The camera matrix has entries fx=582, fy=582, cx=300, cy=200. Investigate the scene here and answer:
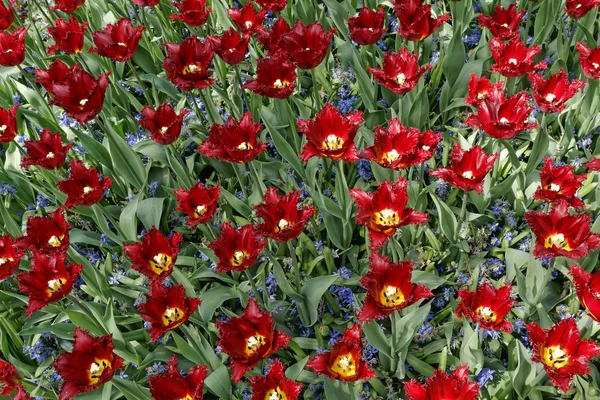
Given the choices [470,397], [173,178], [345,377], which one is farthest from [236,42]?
[470,397]

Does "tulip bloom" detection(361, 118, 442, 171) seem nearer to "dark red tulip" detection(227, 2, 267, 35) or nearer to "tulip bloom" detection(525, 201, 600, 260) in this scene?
"tulip bloom" detection(525, 201, 600, 260)

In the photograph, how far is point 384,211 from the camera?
2.39m

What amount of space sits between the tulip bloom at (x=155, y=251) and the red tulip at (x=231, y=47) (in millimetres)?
1116

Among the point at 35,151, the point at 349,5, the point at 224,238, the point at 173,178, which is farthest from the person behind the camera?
the point at 349,5

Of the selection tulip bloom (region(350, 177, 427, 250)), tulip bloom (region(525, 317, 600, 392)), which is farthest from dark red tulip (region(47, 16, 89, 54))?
tulip bloom (region(525, 317, 600, 392))

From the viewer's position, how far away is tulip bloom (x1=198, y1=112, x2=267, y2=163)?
266cm

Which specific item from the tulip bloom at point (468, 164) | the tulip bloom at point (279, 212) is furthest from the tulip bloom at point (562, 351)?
the tulip bloom at point (279, 212)

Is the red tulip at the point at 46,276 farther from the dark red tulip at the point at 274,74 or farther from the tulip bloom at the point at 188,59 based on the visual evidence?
the dark red tulip at the point at 274,74

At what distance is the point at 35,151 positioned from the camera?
3.13 m

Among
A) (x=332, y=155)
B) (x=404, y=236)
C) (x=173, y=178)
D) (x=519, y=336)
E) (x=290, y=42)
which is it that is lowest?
(x=519, y=336)

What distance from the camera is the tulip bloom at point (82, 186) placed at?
279 centimetres

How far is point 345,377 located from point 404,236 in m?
1.26

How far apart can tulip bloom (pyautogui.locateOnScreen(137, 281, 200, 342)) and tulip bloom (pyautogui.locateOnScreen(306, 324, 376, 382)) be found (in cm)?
53

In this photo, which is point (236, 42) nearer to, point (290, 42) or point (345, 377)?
point (290, 42)
